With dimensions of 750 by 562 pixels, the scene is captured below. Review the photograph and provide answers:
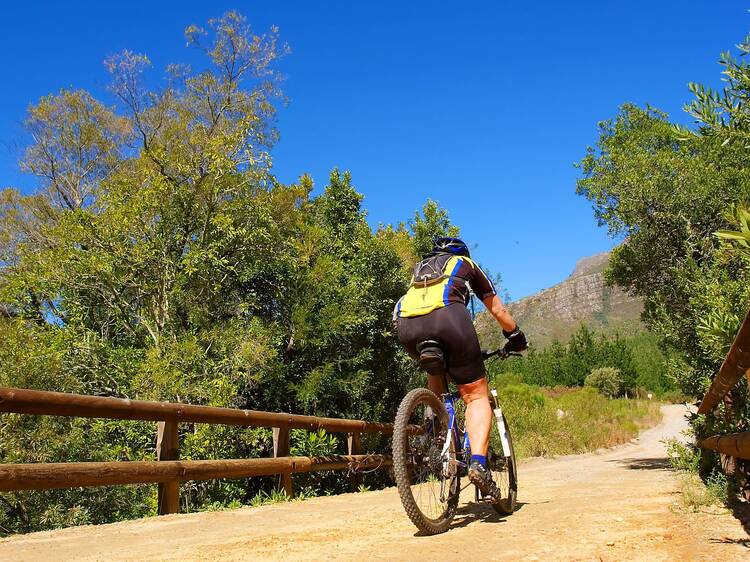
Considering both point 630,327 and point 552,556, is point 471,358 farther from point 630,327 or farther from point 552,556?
point 630,327

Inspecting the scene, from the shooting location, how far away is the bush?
59525 millimetres

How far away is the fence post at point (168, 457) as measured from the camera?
5.58 m

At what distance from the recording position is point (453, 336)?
412cm

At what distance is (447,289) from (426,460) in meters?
1.15

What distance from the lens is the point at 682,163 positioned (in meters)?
12.7

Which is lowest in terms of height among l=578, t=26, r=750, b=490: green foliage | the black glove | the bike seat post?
the bike seat post

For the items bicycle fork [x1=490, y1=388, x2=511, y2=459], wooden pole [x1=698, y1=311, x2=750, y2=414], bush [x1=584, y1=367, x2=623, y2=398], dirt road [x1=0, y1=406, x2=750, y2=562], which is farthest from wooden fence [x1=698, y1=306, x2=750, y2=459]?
bush [x1=584, y1=367, x2=623, y2=398]

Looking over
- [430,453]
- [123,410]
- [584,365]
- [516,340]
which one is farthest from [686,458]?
[584,365]

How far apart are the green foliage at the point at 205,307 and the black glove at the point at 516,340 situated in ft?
17.3

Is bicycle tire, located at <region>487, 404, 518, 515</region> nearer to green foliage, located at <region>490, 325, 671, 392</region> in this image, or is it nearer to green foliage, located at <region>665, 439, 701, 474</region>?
green foliage, located at <region>665, 439, 701, 474</region>

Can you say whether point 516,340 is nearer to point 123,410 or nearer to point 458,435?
point 458,435

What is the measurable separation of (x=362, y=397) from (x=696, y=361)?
33.4ft

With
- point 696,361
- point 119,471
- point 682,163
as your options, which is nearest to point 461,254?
point 119,471

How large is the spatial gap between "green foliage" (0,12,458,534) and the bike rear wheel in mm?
5267
